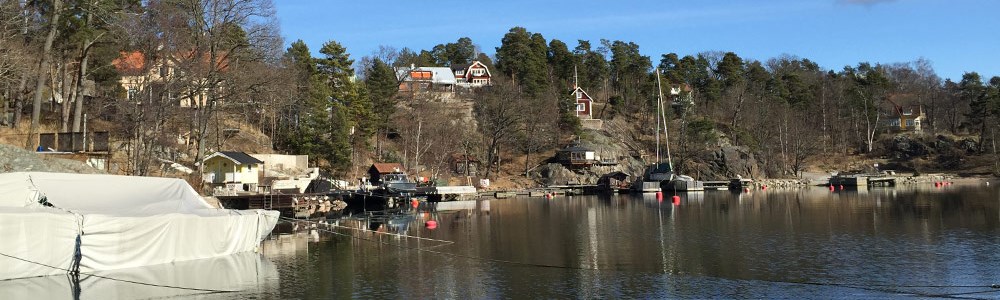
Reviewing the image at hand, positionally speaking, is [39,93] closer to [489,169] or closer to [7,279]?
[7,279]

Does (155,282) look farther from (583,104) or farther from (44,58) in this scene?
(583,104)

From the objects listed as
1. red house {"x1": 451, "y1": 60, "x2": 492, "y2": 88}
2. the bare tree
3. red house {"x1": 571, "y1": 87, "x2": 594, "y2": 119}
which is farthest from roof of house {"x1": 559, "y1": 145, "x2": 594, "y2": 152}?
red house {"x1": 451, "y1": 60, "x2": 492, "y2": 88}

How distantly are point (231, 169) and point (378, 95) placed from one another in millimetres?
30943

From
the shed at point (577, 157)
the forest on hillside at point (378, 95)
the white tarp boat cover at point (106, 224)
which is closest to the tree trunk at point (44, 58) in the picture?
the forest on hillside at point (378, 95)

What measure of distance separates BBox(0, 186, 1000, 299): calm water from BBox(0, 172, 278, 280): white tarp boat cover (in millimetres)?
914

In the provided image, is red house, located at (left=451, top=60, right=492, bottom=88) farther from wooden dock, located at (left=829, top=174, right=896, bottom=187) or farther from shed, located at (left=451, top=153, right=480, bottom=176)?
wooden dock, located at (left=829, top=174, right=896, bottom=187)

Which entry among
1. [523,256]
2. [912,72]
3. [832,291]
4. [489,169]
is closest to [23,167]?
[523,256]

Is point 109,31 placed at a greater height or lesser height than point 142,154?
greater

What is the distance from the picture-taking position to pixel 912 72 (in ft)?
468

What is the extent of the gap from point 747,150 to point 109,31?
249 feet

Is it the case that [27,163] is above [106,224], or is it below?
above

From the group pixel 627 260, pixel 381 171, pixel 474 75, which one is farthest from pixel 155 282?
pixel 474 75

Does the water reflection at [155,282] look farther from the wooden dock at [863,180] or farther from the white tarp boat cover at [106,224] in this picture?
the wooden dock at [863,180]

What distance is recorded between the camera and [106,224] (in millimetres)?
21453
